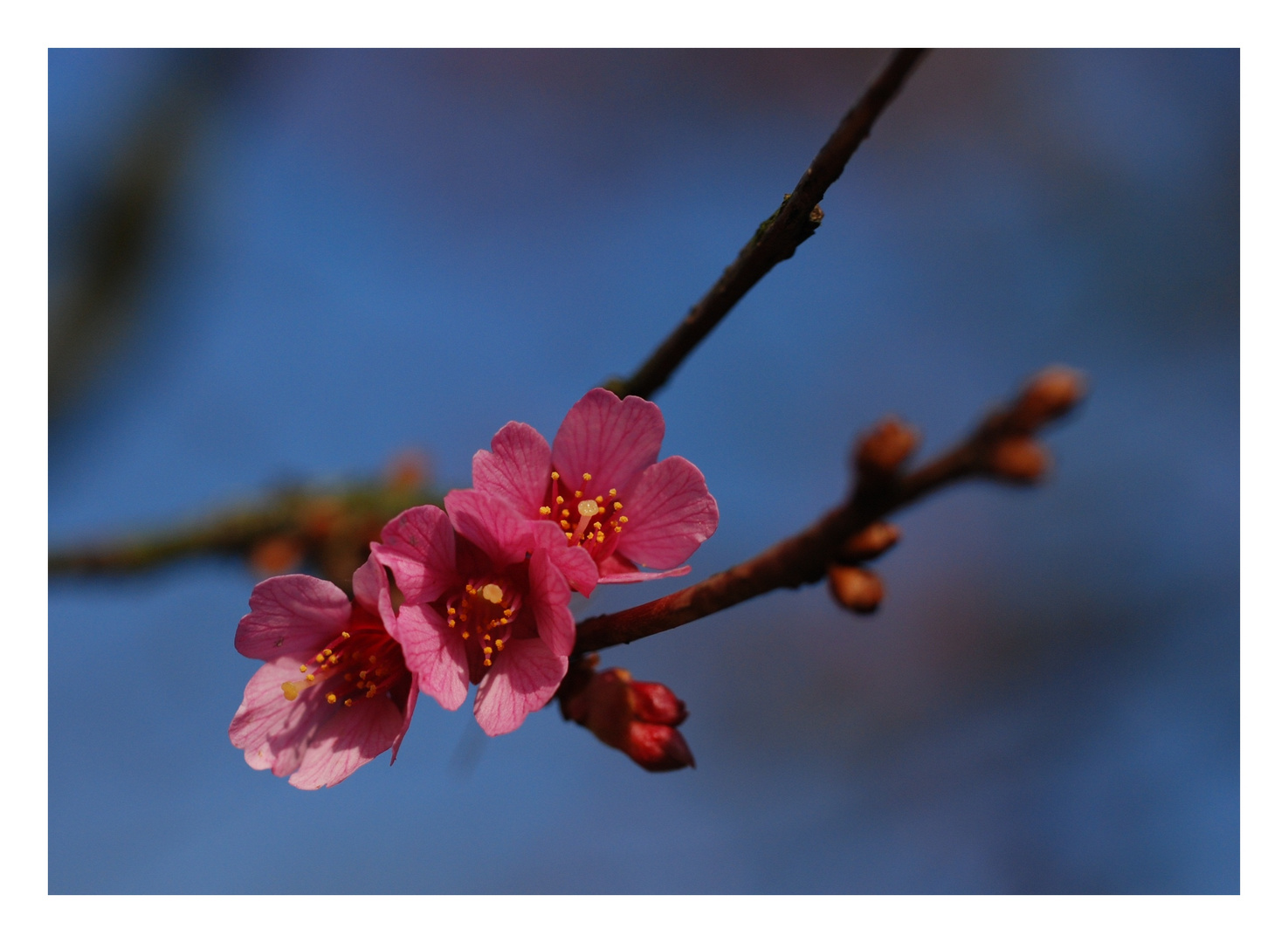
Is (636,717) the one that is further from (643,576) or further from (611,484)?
(611,484)

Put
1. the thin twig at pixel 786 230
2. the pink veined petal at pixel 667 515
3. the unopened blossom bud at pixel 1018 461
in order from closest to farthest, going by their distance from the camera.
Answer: the unopened blossom bud at pixel 1018 461 → the thin twig at pixel 786 230 → the pink veined petal at pixel 667 515

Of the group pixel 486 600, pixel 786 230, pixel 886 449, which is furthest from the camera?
pixel 486 600

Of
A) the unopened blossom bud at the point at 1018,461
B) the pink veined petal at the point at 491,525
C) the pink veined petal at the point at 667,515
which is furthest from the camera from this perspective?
the pink veined petal at the point at 667,515

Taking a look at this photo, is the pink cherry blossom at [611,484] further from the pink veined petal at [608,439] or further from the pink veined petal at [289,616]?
the pink veined petal at [289,616]

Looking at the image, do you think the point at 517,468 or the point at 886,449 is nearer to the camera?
the point at 886,449

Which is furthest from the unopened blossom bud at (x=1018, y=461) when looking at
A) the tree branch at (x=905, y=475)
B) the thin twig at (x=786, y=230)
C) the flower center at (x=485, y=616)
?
the flower center at (x=485, y=616)

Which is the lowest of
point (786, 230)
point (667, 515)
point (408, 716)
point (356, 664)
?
point (408, 716)

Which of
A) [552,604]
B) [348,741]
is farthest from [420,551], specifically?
[348,741]

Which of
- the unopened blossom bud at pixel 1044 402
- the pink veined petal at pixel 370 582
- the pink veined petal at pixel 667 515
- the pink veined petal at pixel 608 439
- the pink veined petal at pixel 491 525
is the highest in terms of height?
the pink veined petal at pixel 608 439
